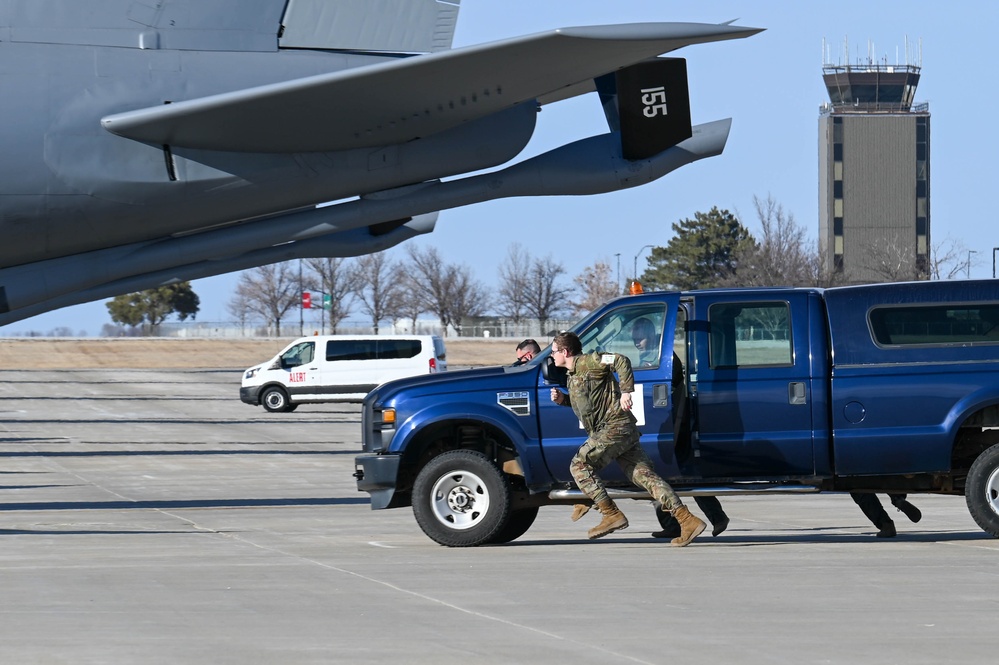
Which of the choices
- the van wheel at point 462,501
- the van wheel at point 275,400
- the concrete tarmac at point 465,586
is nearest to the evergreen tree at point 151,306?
the van wheel at point 275,400

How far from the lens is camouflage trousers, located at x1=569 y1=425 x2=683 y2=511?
1150cm

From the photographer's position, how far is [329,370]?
43.3 metres

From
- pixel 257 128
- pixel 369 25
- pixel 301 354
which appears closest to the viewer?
pixel 257 128

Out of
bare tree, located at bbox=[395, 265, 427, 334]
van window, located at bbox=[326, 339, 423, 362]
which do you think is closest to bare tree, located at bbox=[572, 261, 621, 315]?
bare tree, located at bbox=[395, 265, 427, 334]

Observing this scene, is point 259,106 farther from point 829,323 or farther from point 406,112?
point 829,323

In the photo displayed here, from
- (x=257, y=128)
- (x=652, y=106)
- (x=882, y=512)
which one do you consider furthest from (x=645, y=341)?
(x=257, y=128)

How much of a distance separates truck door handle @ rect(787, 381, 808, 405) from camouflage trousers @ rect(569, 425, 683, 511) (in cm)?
127

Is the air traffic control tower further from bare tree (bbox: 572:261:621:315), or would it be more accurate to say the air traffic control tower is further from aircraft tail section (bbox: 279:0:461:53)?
aircraft tail section (bbox: 279:0:461:53)

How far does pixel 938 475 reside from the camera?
40.0ft

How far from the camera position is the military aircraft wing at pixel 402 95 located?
41.3 feet

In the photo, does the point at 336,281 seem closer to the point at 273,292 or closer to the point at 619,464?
the point at 273,292

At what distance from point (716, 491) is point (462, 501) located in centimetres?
207

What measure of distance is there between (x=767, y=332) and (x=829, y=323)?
1.66 ft

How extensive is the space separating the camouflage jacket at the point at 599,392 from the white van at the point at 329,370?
104 feet
